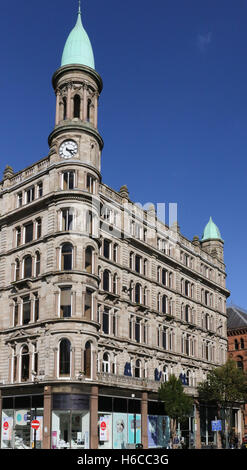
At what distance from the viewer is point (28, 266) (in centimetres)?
5138

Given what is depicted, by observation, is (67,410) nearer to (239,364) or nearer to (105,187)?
(105,187)

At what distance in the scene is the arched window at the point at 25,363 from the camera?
4790cm

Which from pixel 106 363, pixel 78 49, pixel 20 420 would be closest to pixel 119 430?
pixel 106 363

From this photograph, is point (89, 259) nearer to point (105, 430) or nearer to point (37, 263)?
point (37, 263)

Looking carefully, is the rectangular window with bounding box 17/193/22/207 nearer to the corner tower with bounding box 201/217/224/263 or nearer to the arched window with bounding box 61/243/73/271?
the arched window with bounding box 61/243/73/271

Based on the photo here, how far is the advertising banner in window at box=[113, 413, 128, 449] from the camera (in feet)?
156

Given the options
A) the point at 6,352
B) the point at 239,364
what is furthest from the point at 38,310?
the point at 239,364

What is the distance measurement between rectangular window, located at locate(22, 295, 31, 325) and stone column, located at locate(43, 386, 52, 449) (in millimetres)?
7568

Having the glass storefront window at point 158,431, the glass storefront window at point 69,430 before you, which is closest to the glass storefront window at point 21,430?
the glass storefront window at point 69,430

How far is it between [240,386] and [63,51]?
135 ft

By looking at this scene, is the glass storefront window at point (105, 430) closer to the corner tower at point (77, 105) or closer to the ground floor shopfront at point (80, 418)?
the ground floor shopfront at point (80, 418)

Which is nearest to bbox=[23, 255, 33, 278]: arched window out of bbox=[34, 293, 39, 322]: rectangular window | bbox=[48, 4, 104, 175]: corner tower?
bbox=[34, 293, 39, 322]: rectangular window

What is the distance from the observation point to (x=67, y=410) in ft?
143

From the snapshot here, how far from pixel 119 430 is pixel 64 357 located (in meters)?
9.36
